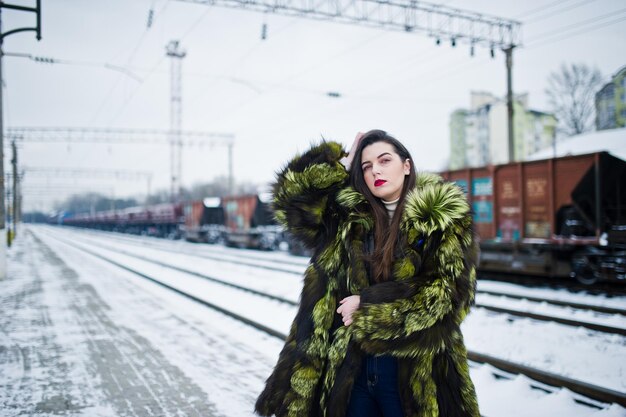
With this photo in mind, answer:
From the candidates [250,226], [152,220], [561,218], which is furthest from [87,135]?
[561,218]

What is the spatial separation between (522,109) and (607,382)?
72534mm

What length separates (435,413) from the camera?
5.44 ft

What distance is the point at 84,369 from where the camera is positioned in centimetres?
490

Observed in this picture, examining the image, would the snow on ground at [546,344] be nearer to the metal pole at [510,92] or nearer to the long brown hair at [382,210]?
the long brown hair at [382,210]

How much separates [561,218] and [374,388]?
1021 centimetres

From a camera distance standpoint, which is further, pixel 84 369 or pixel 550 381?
pixel 84 369

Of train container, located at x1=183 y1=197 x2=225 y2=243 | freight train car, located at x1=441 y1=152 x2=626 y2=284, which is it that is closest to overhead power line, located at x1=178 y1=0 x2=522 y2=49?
freight train car, located at x1=441 y1=152 x2=626 y2=284

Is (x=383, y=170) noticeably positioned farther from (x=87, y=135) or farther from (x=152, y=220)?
(x=152, y=220)

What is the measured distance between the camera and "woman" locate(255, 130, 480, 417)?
5.45ft

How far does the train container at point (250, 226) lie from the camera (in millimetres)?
23719

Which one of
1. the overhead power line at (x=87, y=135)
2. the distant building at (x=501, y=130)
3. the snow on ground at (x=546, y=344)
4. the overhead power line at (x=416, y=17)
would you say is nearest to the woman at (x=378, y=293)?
the snow on ground at (x=546, y=344)

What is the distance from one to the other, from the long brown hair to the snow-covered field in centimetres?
264

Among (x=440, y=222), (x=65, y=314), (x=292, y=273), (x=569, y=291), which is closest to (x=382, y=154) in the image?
(x=440, y=222)

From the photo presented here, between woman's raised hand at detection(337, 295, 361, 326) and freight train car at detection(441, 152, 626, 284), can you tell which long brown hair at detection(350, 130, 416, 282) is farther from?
freight train car at detection(441, 152, 626, 284)
